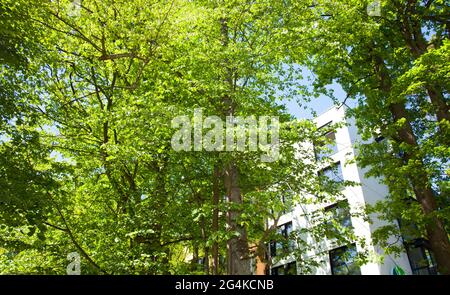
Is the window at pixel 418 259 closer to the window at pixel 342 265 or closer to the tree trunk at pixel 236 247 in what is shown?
the window at pixel 342 265

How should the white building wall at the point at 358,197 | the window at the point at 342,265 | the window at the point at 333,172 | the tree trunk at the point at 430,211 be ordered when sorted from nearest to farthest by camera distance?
the tree trunk at the point at 430,211 < the window at the point at 333,172 < the white building wall at the point at 358,197 < the window at the point at 342,265

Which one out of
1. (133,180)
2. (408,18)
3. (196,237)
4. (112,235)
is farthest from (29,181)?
(408,18)

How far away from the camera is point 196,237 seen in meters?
14.6

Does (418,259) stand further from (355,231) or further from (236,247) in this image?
(236,247)

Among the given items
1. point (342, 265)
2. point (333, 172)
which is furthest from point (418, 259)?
point (333, 172)

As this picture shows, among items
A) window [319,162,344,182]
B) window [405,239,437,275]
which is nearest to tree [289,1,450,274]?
window [319,162,344,182]

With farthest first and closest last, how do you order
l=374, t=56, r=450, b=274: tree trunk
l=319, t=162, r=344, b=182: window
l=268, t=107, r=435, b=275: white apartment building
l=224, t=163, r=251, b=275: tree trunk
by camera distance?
1. l=268, t=107, r=435, b=275: white apartment building
2. l=319, t=162, r=344, b=182: window
3. l=374, t=56, r=450, b=274: tree trunk
4. l=224, t=163, r=251, b=275: tree trunk

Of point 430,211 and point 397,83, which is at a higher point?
point 397,83

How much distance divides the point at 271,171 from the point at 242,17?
5.67 m

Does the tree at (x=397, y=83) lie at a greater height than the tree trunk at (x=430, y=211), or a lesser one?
greater

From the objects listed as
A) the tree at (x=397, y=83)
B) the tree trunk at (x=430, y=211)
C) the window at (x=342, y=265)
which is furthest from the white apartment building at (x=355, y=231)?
the tree trunk at (x=430, y=211)

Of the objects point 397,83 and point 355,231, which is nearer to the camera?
point 397,83

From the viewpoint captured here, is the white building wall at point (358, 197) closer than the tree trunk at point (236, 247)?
No

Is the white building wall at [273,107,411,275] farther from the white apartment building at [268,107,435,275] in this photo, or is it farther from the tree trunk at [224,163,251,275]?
the tree trunk at [224,163,251,275]
